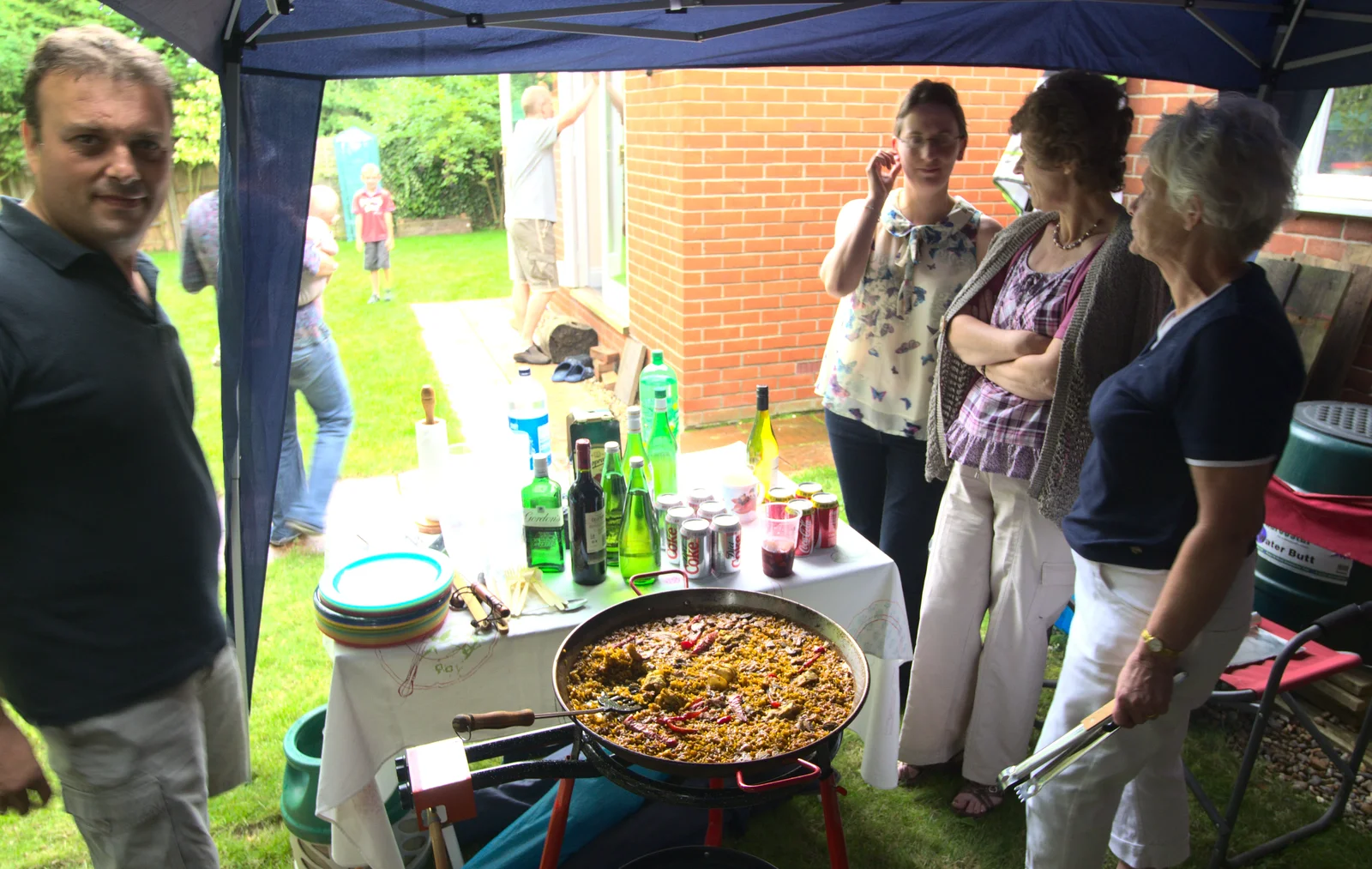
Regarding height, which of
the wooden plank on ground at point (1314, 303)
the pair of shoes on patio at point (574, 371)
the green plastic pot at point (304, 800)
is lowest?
the pair of shoes on patio at point (574, 371)

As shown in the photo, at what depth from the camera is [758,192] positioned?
17.3 ft

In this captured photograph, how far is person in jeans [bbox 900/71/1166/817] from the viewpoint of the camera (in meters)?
2.01

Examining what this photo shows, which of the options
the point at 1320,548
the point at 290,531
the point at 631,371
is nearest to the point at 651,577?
the point at 631,371

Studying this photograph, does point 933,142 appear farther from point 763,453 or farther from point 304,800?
point 304,800

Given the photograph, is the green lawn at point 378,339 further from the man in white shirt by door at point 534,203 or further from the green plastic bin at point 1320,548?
the green plastic bin at point 1320,548

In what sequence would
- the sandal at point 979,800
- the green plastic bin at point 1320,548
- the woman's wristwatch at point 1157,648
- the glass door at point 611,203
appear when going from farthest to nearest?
the glass door at point 611,203 < the green plastic bin at point 1320,548 < the sandal at point 979,800 < the woman's wristwatch at point 1157,648

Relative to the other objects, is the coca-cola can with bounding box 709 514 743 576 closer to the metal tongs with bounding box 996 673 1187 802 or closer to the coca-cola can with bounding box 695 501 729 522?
the coca-cola can with bounding box 695 501 729 522

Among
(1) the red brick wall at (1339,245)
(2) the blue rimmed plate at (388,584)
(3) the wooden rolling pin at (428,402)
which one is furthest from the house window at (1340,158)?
(2) the blue rimmed plate at (388,584)

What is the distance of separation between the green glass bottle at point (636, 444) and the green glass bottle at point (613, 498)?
41mm

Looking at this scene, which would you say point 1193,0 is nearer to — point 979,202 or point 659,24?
point 659,24

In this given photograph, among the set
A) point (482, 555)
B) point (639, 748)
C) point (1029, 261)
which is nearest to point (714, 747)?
point (639, 748)

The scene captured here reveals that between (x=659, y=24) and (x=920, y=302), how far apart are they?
3.50 ft

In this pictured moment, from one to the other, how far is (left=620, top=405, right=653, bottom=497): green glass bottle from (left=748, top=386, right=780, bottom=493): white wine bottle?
0.30 m

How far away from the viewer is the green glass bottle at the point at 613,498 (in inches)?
81.9
